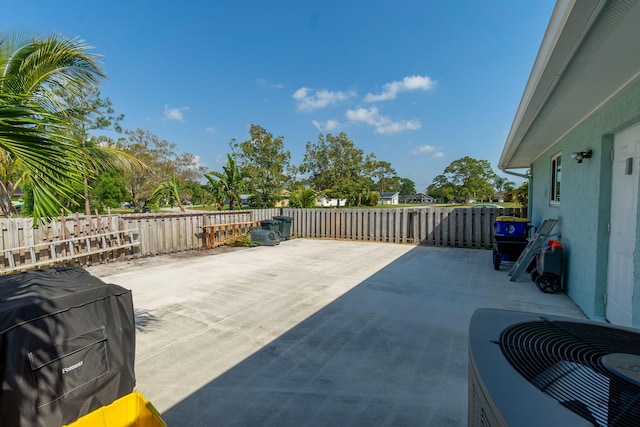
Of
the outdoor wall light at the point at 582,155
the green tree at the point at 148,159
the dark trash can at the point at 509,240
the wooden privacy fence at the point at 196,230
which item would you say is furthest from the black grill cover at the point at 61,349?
the green tree at the point at 148,159

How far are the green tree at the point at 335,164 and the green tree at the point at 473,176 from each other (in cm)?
3168

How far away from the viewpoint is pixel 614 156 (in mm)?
3645

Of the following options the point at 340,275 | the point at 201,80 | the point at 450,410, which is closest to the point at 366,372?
the point at 450,410

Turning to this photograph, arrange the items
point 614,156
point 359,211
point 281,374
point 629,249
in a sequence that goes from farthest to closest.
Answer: point 359,211 → point 614,156 → point 629,249 → point 281,374

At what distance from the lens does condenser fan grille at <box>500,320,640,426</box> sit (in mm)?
800

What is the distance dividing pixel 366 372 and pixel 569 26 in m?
2.95

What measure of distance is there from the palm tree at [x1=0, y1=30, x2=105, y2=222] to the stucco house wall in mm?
5309

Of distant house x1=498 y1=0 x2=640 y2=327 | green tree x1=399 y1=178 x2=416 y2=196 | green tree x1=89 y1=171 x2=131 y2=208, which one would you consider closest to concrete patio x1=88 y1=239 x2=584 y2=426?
distant house x1=498 y1=0 x2=640 y2=327

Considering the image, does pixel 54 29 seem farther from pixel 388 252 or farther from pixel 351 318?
pixel 388 252

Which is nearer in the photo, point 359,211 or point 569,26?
point 569,26

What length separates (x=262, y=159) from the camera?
16359mm

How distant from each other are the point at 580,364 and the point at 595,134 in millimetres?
4237

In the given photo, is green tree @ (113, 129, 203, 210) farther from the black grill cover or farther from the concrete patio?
the black grill cover

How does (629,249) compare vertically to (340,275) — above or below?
above
